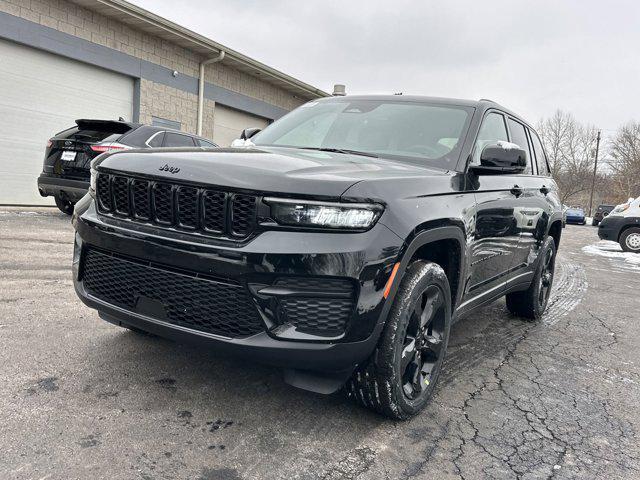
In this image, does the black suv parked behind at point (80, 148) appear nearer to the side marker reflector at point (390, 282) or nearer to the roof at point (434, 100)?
the roof at point (434, 100)

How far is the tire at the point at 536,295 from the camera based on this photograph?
472cm

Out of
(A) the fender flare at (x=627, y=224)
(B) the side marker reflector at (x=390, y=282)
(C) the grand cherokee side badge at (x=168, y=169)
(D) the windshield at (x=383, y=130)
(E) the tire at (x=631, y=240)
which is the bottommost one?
(E) the tire at (x=631, y=240)

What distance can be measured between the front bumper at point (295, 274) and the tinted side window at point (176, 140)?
6.64 meters

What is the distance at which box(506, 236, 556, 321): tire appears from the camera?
4.72 metres

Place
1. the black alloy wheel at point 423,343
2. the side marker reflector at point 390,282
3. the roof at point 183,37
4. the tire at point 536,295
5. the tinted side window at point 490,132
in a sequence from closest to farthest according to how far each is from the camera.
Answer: the side marker reflector at point 390,282 < the black alloy wheel at point 423,343 < the tinted side window at point 490,132 < the tire at point 536,295 < the roof at point 183,37

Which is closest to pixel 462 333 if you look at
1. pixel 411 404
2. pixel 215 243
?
pixel 411 404

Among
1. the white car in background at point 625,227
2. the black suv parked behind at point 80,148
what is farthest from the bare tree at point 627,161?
the black suv parked behind at point 80,148

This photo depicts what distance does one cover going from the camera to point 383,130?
341cm

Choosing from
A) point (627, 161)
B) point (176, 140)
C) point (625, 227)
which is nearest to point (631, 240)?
point (625, 227)

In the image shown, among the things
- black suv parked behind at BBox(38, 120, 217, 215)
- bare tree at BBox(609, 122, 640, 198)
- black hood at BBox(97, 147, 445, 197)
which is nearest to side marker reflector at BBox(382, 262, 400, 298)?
black hood at BBox(97, 147, 445, 197)

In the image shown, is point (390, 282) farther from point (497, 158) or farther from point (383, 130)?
point (383, 130)

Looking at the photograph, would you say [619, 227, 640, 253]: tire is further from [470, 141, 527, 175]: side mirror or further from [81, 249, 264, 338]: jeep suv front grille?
[81, 249, 264, 338]: jeep suv front grille

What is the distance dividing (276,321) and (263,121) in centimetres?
1667

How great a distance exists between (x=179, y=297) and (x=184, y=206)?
39 centimetres
